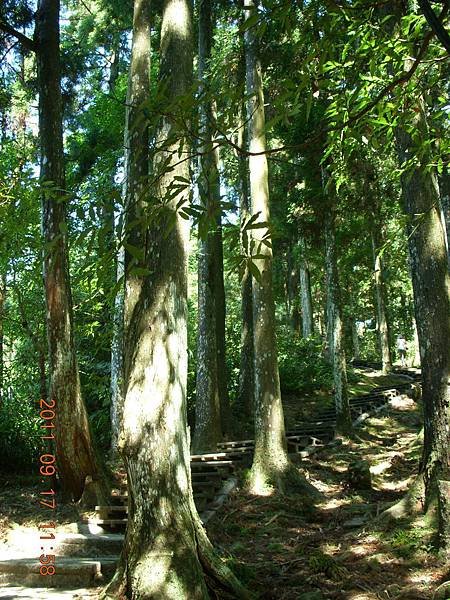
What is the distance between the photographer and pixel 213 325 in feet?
42.7

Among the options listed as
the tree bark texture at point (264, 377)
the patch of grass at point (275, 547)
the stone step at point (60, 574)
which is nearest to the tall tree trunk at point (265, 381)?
the tree bark texture at point (264, 377)

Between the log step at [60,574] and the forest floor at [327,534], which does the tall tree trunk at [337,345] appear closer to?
the forest floor at [327,534]

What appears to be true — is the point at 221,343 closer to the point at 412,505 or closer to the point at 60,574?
the point at 412,505

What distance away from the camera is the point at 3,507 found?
8258mm

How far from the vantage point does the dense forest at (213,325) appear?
2.33 m

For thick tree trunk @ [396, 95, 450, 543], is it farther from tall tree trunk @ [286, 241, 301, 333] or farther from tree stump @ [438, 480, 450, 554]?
tall tree trunk @ [286, 241, 301, 333]

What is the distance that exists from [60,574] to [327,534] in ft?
11.8

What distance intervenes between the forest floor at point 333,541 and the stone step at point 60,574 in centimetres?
142

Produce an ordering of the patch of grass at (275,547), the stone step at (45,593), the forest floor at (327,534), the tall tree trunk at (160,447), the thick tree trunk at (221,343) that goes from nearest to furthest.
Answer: the tall tree trunk at (160,447)
the stone step at (45,593)
the forest floor at (327,534)
the patch of grass at (275,547)
the thick tree trunk at (221,343)

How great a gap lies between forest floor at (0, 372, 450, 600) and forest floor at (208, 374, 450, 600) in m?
0.01

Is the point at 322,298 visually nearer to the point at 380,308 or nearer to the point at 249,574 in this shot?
the point at 380,308

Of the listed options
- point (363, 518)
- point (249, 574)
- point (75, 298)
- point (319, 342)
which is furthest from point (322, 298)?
point (249, 574)

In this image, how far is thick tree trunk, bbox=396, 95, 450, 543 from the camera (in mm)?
6273
